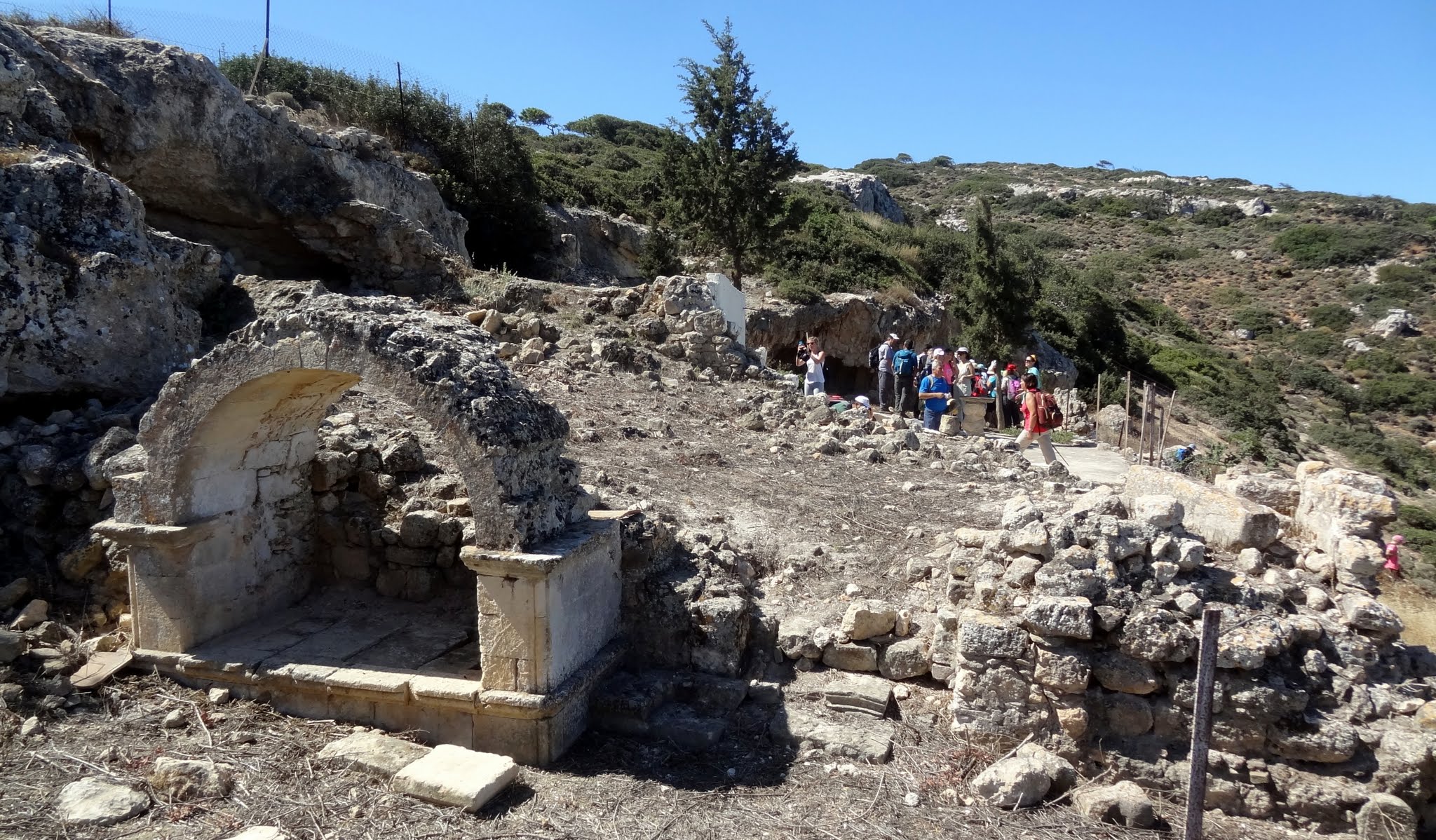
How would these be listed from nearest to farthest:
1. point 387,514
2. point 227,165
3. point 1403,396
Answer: point 387,514 < point 227,165 < point 1403,396

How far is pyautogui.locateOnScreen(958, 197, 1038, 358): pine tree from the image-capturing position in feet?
81.5

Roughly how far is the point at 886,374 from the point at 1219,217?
46.3 meters

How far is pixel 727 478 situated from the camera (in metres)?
8.22

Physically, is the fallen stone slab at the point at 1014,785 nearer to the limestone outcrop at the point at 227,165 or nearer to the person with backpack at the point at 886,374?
the person with backpack at the point at 886,374

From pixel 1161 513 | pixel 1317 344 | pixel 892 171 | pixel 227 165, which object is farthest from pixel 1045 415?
pixel 892 171

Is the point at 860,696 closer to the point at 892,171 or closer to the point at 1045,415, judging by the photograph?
the point at 1045,415

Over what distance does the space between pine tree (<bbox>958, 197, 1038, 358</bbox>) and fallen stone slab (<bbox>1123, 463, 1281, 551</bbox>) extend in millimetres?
19450

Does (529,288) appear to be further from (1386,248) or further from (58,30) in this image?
(1386,248)

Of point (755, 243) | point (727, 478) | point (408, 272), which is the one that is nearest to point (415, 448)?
point (727, 478)

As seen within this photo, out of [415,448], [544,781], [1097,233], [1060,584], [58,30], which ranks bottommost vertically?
[544,781]

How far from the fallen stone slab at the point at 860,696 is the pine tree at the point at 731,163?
1718 cm


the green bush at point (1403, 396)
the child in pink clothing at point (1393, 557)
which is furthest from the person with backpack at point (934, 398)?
the green bush at point (1403, 396)

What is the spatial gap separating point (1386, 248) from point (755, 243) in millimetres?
37422

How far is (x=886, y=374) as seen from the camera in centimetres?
1376
